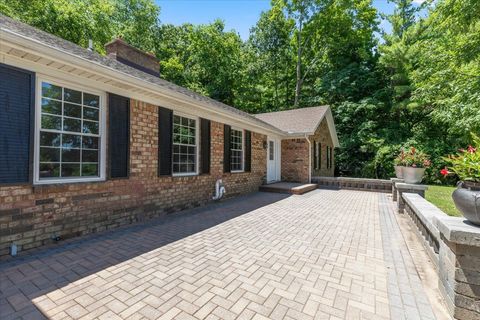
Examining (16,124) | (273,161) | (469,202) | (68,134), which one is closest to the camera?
(469,202)

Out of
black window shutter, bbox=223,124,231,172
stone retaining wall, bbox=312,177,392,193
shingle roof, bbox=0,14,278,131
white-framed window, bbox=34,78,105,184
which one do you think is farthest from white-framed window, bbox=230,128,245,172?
stone retaining wall, bbox=312,177,392,193

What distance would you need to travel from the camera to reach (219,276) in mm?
2936

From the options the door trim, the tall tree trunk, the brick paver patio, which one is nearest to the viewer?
the brick paver patio

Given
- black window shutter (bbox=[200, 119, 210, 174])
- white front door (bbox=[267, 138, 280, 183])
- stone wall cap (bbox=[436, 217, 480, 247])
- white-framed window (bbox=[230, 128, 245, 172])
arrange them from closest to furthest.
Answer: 1. stone wall cap (bbox=[436, 217, 480, 247])
2. black window shutter (bbox=[200, 119, 210, 174])
3. white-framed window (bbox=[230, 128, 245, 172])
4. white front door (bbox=[267, 138, 280, 183])

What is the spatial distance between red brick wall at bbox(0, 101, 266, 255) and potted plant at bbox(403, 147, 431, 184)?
5.46 metres

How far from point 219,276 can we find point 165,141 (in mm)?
3880

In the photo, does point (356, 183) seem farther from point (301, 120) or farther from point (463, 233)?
point (463, 233)

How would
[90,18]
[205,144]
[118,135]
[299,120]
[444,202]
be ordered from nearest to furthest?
1. [118,135]
2. [444,202]
3. [205,144]
4. [299,120]
5. [90,18]

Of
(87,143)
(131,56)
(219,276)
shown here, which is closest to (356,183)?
(219,276)

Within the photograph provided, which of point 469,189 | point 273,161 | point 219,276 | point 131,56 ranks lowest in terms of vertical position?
point 219,276

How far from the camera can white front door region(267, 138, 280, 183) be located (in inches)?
462

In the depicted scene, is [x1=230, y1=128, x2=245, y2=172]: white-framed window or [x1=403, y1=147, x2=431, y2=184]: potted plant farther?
[x1=230, y1=128, x2=245, y2=172]: white-framed window

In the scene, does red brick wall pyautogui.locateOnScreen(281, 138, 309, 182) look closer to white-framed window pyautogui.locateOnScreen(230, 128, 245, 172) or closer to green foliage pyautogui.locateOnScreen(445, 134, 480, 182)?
white-framed window pyautogui.locateOnScreen(230, 128, 245, 172)

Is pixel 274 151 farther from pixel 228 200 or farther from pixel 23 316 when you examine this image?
A: pixel 23 316
